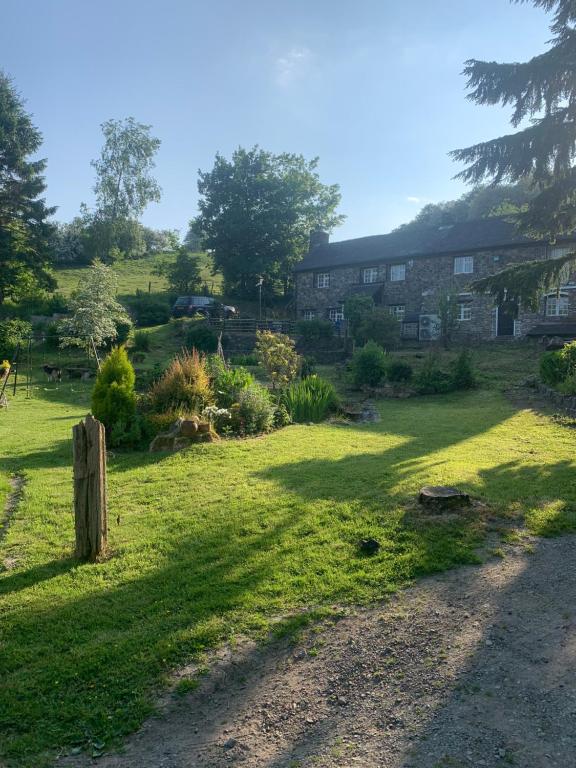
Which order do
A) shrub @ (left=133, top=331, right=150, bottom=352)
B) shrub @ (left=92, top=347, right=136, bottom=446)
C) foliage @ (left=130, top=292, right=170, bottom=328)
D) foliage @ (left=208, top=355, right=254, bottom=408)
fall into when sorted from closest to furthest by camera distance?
1. shrub @ (left=92, top=347, right=136, bottom=446)
2. foliage @ (left=208, top=355, right=254, bottom=408)
3. shrub @ (left=133, top=331, right=150, bottom=352)
4. foliage @ (left=130, top=292, right=170, bottom=328)

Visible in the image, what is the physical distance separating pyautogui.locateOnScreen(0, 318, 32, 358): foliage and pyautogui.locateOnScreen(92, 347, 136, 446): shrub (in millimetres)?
14891

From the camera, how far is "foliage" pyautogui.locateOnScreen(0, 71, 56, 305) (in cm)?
3188

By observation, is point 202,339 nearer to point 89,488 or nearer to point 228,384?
point 228,384

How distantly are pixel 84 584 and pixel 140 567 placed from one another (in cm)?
49

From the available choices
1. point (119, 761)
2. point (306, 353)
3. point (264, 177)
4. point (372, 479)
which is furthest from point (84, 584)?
point (264, 177)

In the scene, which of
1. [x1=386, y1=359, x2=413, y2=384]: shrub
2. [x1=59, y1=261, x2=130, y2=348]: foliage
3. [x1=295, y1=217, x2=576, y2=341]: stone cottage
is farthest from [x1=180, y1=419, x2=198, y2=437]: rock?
[x1=295, y1=217, x2=576, y2=341]: stone cottage

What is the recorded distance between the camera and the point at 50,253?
3331 cm

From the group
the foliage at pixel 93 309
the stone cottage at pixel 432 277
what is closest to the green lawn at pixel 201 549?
the foliage at pixel 93 309

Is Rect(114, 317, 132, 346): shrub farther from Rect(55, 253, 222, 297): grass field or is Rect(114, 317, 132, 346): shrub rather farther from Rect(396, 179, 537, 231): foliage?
Rect(396, 179, 537, 231): foliage

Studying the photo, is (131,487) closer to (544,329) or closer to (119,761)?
(119,761)

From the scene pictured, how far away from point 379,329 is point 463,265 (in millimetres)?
9389

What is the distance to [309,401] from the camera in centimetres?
1237

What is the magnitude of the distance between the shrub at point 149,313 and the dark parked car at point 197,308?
1.69m

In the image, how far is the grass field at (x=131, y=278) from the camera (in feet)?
136
